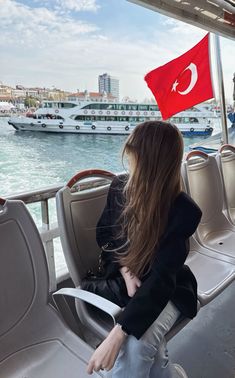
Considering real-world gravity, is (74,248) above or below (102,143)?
below

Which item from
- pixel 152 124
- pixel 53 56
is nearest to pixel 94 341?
pixel 152 124

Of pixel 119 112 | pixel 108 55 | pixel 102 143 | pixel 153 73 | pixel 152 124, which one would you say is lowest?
pixel 152 124

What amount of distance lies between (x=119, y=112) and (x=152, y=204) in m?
2.01

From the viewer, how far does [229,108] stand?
149 inches

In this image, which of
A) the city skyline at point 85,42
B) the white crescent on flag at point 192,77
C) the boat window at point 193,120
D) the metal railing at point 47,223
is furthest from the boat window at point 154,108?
the metal railing at point 47,223

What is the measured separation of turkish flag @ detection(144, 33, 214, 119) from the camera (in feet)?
8.78

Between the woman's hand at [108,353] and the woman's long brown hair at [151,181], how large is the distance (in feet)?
0.74

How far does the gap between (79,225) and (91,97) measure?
1668 mm

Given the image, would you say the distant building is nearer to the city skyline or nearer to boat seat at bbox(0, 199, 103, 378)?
the city skyline

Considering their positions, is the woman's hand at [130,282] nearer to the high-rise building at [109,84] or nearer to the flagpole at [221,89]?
the high-rise building at [109,84]

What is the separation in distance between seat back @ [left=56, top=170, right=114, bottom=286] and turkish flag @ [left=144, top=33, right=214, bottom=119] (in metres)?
1.65

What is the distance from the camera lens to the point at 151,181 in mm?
1049

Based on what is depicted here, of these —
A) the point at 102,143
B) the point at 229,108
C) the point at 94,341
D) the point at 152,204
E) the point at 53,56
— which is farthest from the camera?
the point at 229,108

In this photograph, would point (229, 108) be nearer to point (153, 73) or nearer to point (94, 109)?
point (153, 73)
